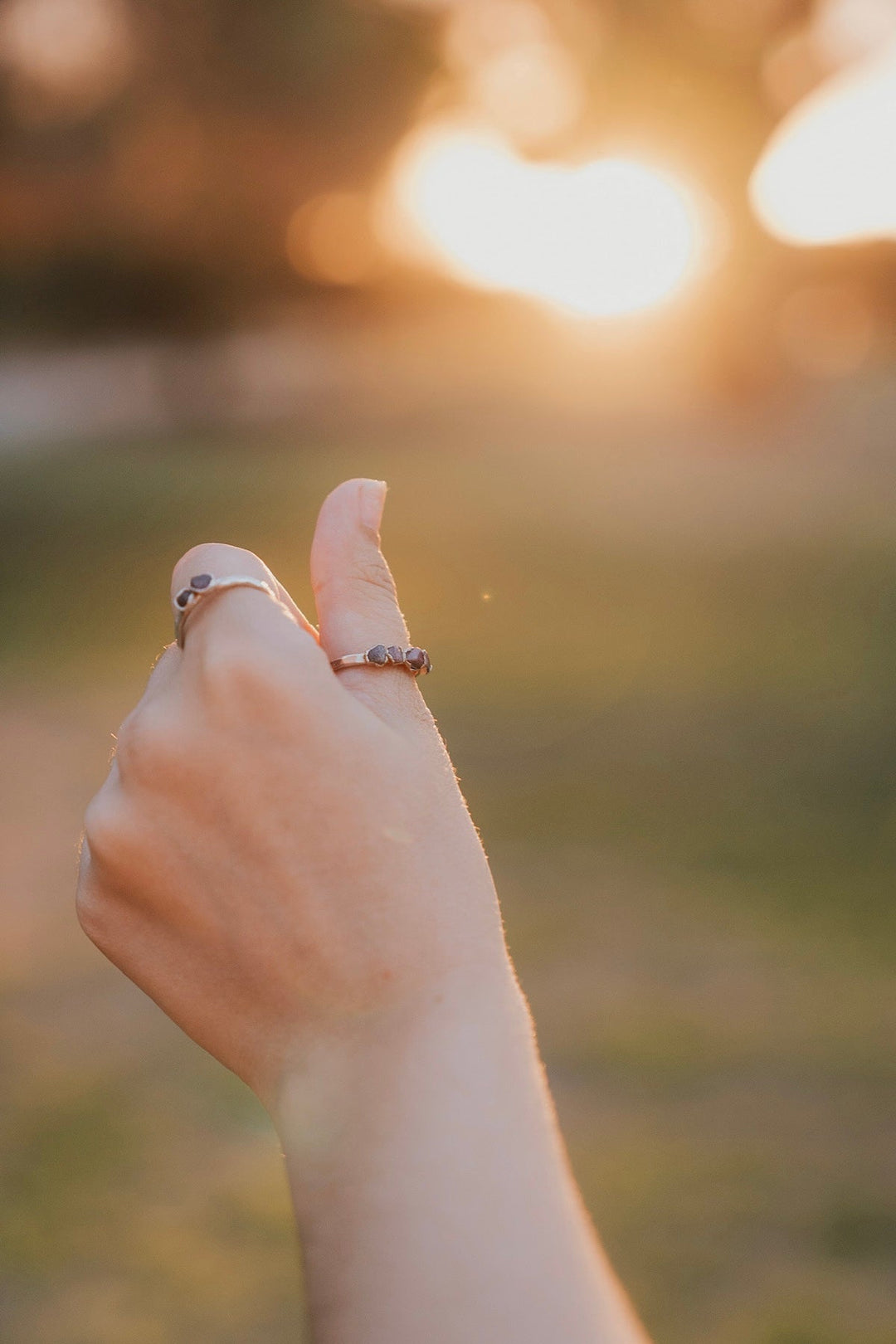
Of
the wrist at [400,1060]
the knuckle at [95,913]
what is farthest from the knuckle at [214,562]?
the wrist at [400,1060]

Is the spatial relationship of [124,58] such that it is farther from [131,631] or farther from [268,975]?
[268,975]

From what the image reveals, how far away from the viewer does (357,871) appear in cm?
133

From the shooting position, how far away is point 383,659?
155cm

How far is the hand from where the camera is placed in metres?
1.30

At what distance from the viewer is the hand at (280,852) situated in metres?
1.30

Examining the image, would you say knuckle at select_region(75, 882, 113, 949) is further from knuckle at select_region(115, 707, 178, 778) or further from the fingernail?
the fingernail

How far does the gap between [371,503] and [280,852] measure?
61cm

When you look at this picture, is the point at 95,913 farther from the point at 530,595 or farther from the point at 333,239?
the point at 333,239

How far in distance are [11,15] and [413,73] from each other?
627 cm

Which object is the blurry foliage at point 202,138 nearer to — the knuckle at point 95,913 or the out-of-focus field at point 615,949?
the out-of-focus field at point 615,949

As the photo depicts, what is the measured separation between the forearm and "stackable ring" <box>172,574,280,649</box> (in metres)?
0.57

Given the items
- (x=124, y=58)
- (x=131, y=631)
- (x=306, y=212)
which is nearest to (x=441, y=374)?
(x=306, y=212)

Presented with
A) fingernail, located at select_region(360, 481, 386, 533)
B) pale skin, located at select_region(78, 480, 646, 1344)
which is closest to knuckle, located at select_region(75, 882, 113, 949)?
pale skin, located at select_region(78, 480, 646, 1344)

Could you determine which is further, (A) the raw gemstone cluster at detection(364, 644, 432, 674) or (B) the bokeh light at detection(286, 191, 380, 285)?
(B) the bokeh light at detection(286, 191, 380, 285)
